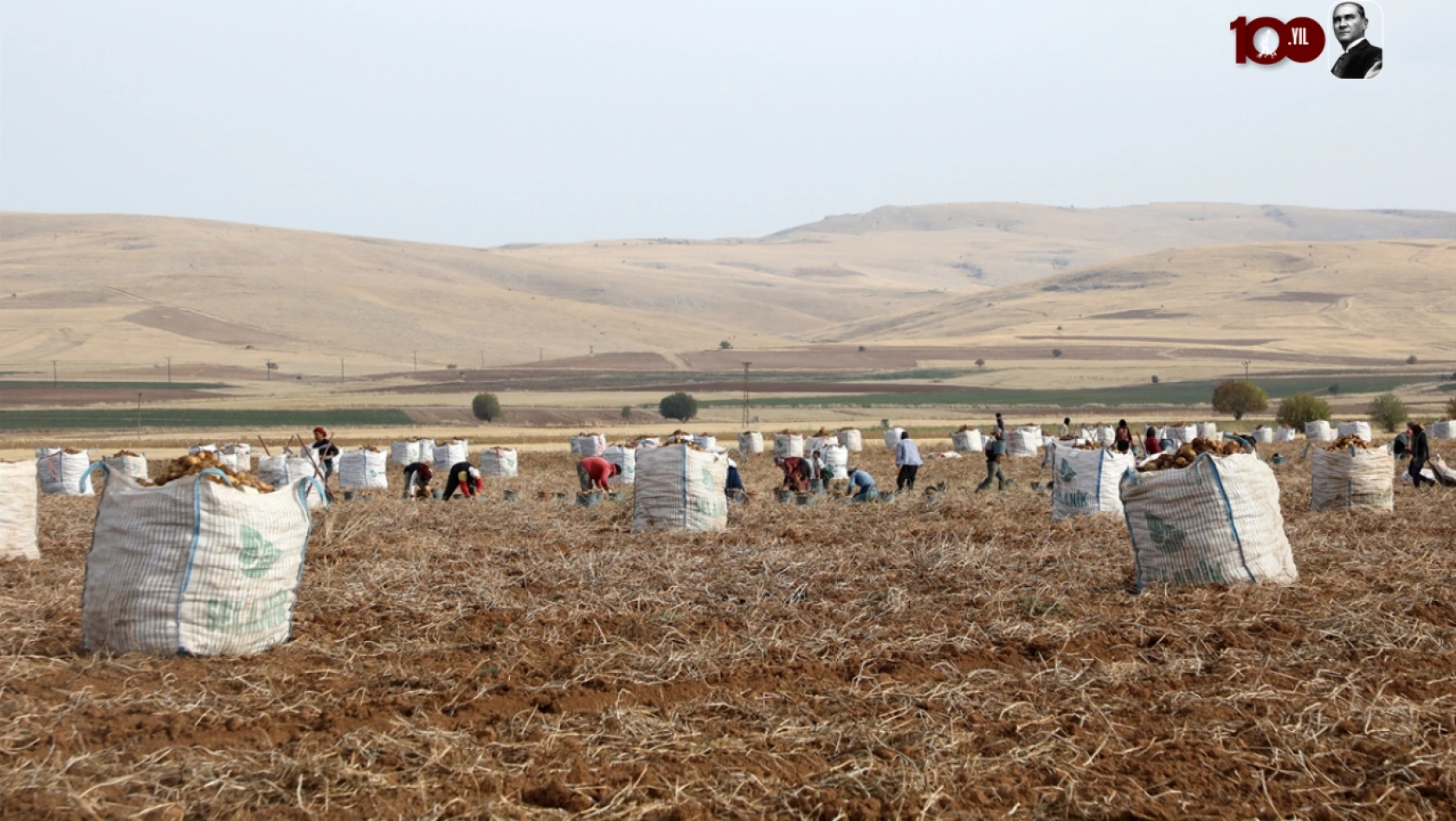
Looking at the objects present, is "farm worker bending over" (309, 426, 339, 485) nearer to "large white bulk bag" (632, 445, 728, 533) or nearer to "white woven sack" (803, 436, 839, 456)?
"large white bulk bag" (632, 445, 728, 533)

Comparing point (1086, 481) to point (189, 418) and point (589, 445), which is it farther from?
point (189, 418)

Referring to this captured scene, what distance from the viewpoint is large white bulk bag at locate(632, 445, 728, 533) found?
11.8 m

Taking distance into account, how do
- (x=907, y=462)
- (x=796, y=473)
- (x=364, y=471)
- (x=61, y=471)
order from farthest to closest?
(x=364, y=471) → (x=61, y=471) → (x=796, y=473) → (x=907, y=462)

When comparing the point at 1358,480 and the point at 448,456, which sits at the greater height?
the point at 1358,480

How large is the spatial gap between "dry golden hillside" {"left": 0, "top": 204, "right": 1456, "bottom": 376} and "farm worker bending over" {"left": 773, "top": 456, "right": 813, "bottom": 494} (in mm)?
76614

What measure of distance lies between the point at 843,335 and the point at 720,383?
63.1 m

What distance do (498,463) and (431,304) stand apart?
99880mm

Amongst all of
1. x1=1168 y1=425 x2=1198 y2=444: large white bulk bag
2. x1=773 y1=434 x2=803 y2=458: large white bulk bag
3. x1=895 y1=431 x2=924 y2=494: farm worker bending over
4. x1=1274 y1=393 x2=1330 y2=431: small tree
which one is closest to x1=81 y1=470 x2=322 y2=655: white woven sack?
x1=895 y1=431 x2=924 y2=494: farm worker bending over

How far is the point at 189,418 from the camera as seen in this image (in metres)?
58.3

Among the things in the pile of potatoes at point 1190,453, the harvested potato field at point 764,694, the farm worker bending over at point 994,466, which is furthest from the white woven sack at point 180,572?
the farm worker bending over at point 994,466

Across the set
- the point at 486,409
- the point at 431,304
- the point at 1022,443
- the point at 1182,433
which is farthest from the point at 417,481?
the point at 431,304

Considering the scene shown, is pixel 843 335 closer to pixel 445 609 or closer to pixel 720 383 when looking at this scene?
pixel 720 383

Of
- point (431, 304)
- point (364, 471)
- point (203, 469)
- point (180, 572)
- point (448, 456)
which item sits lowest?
point (448, 456)

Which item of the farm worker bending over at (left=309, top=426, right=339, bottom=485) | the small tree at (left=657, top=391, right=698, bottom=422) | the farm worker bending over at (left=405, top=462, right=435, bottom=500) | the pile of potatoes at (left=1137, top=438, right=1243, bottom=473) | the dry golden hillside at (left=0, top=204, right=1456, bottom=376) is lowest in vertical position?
the small tree at (left=657, top=391, right=698, bottom=422)
